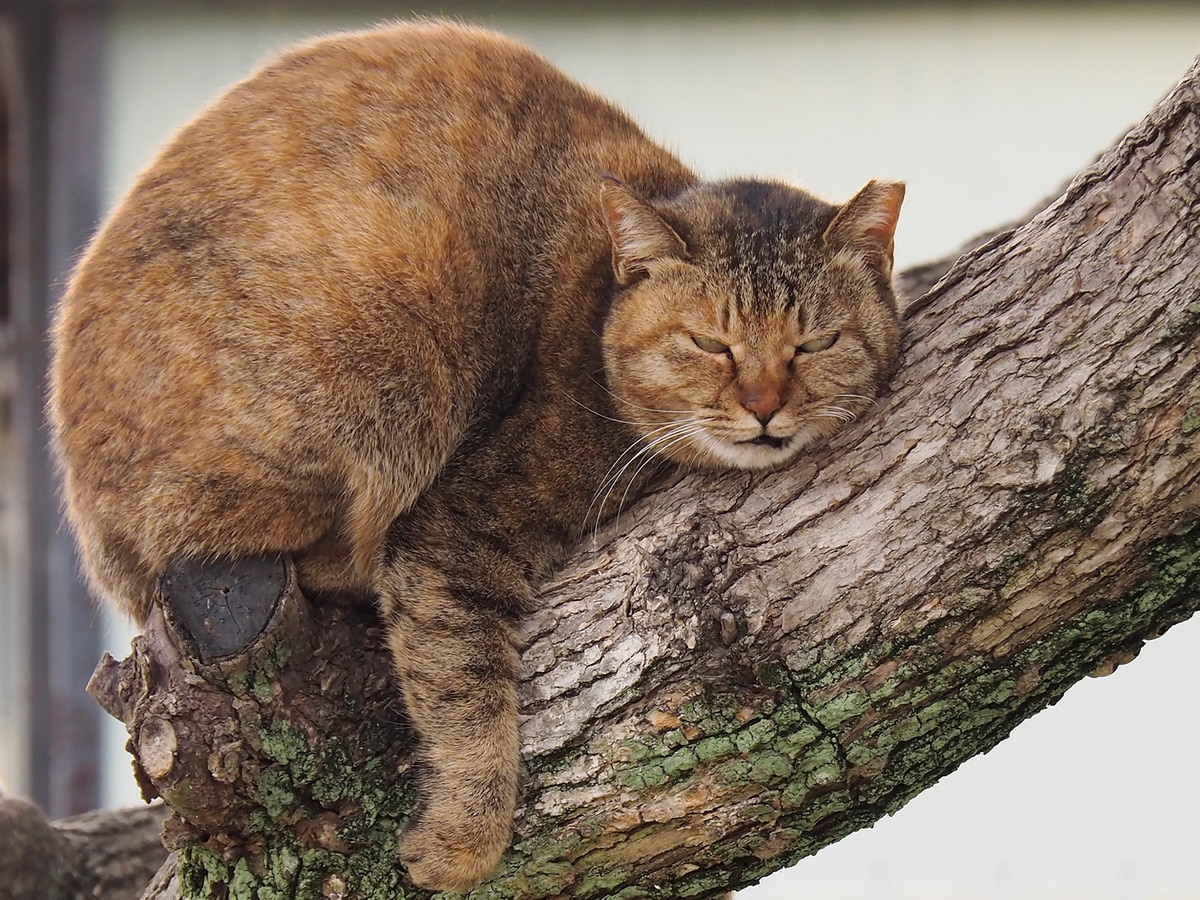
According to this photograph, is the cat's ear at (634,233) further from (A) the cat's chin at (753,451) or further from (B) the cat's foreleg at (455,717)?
(B) the cat's foreleg at (455,717)

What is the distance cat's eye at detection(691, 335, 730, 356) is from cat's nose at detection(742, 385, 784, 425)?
0.13 metres

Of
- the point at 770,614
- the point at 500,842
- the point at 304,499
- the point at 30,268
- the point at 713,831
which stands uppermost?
the point at 770,614

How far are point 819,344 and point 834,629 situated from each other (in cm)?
62

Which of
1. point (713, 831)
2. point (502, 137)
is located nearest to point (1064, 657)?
point (713, 831)

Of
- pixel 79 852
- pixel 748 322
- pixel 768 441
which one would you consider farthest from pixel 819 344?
pixel 79 852

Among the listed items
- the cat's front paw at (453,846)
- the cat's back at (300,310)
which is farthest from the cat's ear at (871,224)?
the cat's front paw at (453,846)

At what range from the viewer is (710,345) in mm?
2236

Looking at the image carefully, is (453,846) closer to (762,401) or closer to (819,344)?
(762,401)

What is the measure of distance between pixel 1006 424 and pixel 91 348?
1.69m

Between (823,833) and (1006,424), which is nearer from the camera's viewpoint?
(1006,424)

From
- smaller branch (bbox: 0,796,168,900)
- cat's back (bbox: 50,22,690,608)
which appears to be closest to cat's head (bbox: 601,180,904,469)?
cat's back (bbox: 50,22,690,608)

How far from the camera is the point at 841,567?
185 cm

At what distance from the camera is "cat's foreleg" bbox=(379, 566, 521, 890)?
197cm

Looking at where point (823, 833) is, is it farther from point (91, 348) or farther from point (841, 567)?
point (91, 348)
